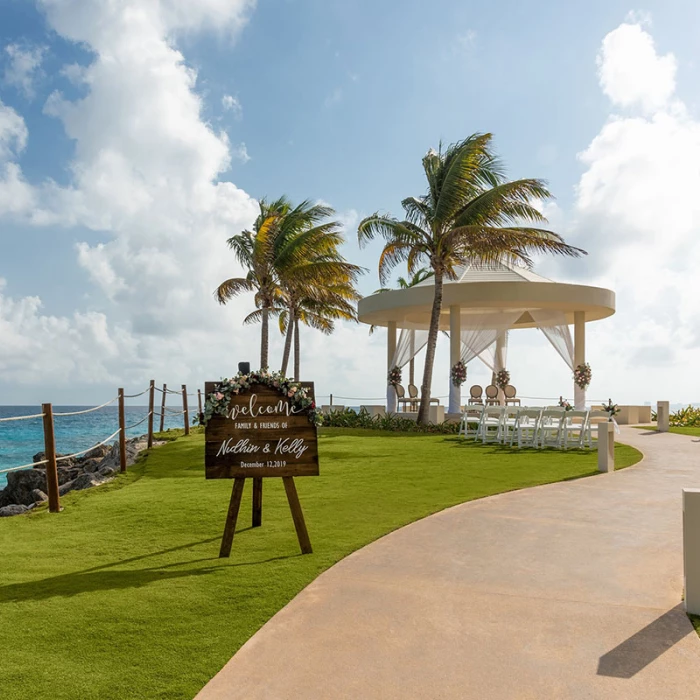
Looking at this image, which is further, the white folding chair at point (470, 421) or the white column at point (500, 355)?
the white column at point (500, 355)

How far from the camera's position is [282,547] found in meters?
5.21

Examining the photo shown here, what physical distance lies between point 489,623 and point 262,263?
17.6 metres

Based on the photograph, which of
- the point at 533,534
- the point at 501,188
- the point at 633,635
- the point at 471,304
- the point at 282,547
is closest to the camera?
the point at 633,635

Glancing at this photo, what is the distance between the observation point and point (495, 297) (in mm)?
19781

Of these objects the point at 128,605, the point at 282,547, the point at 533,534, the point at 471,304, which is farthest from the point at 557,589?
the point at 471,304

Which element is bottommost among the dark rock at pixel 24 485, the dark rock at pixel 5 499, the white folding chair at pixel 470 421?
the dark rock at pixel 5 499

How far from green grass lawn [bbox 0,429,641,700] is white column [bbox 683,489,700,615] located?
2.24 metres

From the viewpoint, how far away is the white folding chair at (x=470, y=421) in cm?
1534

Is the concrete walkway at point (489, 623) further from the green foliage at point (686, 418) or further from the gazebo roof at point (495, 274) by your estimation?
the green foliage at point (686, 418)

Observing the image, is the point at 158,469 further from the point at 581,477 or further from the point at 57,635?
the point at 57,635

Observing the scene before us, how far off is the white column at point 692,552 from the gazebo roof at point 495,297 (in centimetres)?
1534

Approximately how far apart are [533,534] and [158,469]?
6885 millimetres

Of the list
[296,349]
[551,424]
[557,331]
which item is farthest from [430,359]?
[296,349]

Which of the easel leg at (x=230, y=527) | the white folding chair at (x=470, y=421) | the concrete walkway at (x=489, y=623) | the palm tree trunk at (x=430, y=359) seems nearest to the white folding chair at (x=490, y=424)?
the white folding chair at (x=470, y=421)
